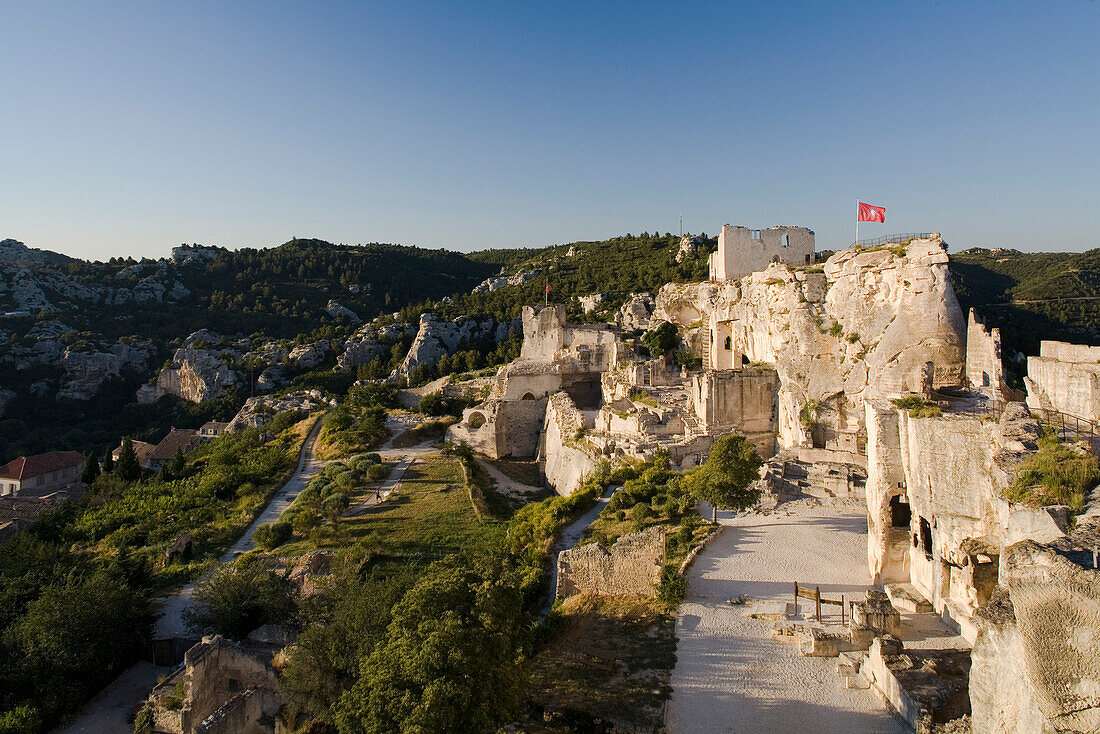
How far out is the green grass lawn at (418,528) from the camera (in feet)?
54.1

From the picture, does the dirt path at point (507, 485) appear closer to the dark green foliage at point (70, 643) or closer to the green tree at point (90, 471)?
the dark green foliage at point (70, 643)

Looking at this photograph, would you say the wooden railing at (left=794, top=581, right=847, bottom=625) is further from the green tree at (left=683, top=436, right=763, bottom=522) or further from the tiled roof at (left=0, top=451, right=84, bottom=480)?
the tiled roof at (left=0, top=451, right=84, bottom=480)

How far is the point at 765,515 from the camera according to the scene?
1502 cm

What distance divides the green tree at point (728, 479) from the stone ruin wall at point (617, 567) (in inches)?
110

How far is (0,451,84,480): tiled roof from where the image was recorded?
32375 millimetres

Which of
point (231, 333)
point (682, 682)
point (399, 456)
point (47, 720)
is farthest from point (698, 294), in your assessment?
point (231, 333)

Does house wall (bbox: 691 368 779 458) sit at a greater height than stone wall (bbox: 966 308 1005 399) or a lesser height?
lesser

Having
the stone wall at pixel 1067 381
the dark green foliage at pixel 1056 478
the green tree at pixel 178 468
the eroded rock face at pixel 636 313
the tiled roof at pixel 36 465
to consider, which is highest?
the eroded rock face at pixel 636 313

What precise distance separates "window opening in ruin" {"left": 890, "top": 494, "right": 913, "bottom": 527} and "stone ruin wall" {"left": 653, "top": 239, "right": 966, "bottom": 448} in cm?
279

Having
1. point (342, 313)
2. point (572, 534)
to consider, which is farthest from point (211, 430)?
point (572, 534)

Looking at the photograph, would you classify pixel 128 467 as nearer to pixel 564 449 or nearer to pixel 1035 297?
pixel 564 449

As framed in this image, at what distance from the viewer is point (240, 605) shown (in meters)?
13.1

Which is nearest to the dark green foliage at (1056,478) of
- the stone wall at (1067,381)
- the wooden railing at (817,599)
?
the stone wall at (1067,381)

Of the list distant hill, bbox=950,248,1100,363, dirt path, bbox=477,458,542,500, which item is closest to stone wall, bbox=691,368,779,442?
dirt path, bbox=477,458,542,500
